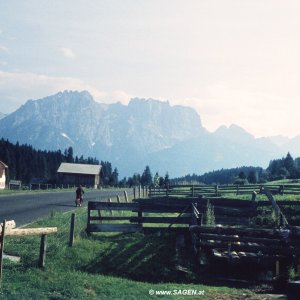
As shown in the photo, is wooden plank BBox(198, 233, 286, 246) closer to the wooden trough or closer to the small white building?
the wooden trough

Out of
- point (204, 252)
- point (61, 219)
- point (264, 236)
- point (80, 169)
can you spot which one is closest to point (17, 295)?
point (204, 252)

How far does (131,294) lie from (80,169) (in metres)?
104

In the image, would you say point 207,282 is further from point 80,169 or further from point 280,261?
→ point 80,169

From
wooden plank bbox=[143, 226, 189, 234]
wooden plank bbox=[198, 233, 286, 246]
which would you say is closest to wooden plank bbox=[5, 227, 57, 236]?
wooden plank bbox=[143, 226, 189, 234]

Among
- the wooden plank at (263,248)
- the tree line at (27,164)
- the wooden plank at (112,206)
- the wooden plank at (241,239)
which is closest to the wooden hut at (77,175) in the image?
the tree line at (27,164)

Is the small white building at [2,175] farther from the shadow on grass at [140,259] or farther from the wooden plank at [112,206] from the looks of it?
the shadow on grass at [140,259]

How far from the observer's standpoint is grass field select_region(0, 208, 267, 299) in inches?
458

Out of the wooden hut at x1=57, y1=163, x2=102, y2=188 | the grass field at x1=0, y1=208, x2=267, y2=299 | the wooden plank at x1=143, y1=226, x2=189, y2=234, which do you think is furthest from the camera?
the wooden hut at x1=57, y1=163, x2=102, y2=188

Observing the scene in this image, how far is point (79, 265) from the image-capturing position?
14281 mm

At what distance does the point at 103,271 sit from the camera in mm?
14031

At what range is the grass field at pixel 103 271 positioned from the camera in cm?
1164

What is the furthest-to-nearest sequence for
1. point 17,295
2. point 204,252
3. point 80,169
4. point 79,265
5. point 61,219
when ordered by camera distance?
point 80,169 < point 61,219 < point 204,252 < point 79,265 < point 17,295

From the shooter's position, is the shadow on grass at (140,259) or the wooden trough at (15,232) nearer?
the wooden trough at (15,232)

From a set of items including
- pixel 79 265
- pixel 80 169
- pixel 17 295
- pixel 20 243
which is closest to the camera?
pixel 17 295
